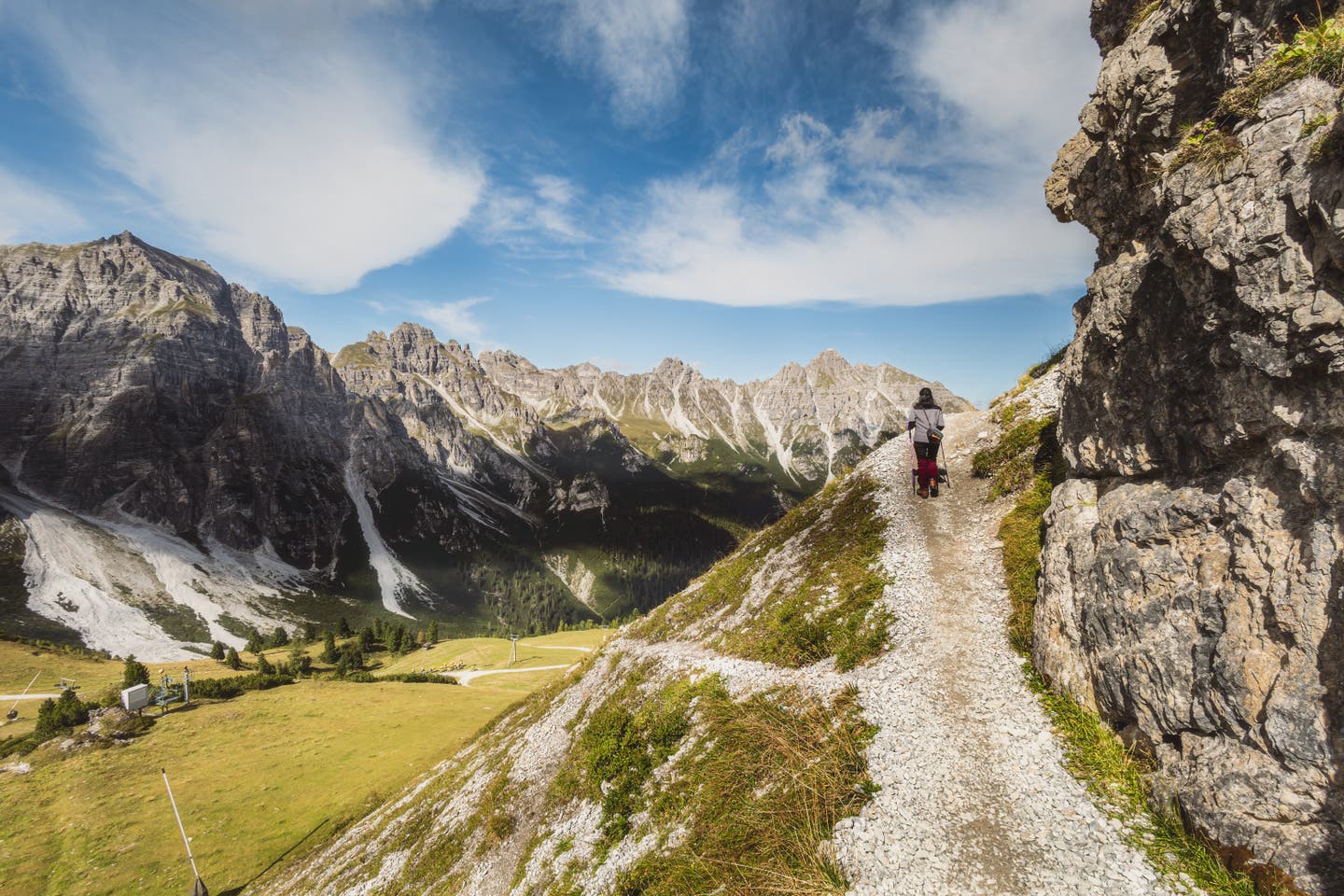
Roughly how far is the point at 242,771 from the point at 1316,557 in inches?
3241

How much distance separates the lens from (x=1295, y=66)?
8.42 meters

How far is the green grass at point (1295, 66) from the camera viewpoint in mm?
7883

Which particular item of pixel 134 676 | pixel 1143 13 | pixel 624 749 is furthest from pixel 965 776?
pixel 134 676

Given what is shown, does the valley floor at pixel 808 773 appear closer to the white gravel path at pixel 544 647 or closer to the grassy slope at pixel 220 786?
the grassy slope at pixel 220 786

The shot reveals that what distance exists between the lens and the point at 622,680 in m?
22.9

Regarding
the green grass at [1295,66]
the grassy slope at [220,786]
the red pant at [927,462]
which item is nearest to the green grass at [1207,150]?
the green grass at [1295,66]

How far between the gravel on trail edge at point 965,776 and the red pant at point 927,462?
5109 mm

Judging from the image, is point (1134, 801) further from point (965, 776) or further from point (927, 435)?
point (927, 435)

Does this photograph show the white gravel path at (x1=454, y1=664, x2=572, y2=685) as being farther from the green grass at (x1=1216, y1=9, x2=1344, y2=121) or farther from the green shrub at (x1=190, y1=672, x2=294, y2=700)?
the green grass at (x1=1216, y1=9, x2=1344, y2=121)

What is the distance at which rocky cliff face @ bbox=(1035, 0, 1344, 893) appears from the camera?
24.3ft

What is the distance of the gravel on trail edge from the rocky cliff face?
1.53 metres

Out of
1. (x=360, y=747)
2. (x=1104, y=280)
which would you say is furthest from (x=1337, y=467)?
(x=360, y=747)

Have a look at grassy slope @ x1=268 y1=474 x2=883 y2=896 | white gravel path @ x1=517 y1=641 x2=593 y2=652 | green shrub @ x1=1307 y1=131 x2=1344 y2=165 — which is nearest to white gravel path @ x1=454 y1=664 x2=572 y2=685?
white gravel path @ x1=517 y1=641 x2=593 y2=652

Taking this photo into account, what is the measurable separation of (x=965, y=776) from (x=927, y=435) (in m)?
14.2
